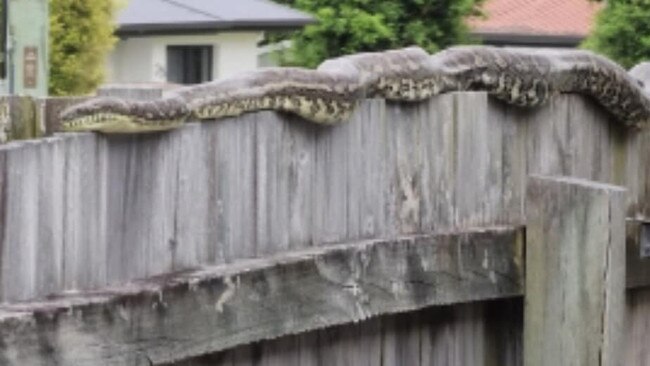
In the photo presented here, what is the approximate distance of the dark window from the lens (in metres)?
18.7

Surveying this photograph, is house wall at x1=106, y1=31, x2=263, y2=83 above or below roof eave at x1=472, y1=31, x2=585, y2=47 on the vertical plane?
below

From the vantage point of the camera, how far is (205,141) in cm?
300

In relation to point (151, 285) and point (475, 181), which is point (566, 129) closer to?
point (475, 181)

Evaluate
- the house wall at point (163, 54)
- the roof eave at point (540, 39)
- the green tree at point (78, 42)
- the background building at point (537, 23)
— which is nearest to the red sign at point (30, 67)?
the green tree at point (78, 42)

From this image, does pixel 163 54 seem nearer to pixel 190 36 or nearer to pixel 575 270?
pixel 190 36

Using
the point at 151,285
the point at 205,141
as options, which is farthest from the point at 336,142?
the point at 151,285

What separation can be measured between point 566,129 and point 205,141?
1.18 meters

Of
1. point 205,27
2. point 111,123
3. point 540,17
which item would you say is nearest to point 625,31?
point 205,27

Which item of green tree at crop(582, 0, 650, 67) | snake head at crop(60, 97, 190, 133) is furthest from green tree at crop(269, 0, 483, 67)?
snake head at crop(60, 97, 190, 133)

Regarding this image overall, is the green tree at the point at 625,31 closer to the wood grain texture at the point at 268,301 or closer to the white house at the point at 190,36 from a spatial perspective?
the white house at the point at 190,36

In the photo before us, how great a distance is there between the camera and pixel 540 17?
28.2 meters

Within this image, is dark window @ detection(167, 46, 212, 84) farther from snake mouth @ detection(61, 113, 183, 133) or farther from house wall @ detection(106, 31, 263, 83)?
snake mouth @ detection(61, 113, 183, 133)

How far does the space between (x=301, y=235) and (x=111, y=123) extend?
65 centimetres

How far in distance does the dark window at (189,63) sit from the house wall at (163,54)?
108mm
